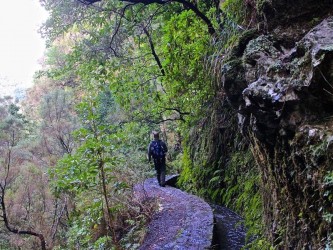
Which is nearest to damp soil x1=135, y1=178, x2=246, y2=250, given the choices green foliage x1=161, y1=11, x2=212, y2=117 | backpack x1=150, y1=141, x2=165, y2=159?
backpack x1=150, y1=141, x2=165, y2=159

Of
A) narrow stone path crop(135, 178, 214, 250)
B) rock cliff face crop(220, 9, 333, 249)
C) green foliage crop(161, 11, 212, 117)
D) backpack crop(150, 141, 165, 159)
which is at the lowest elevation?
narrow stone path crop(135, 178, 214, 250)

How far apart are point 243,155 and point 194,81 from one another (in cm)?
238

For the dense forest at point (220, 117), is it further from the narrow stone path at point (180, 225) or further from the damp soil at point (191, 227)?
the narrow stone path at point (180, 225)

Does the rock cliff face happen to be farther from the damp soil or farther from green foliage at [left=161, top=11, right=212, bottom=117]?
green foliage at [left=161, top=11, right=212, bottom=117]

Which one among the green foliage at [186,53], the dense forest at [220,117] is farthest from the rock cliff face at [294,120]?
the green foliage at [186,53]

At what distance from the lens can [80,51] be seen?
1005 cm

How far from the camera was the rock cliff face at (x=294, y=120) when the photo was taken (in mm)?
3213

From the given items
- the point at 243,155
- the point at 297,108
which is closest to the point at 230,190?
the point at 243,155

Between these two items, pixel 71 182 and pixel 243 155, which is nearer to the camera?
pixel 71 182

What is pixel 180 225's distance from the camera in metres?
6.19

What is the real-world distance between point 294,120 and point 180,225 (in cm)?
329

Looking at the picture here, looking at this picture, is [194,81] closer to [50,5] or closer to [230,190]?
[230,190]

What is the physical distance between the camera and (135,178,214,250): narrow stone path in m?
5.32

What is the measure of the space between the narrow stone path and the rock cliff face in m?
1.23
